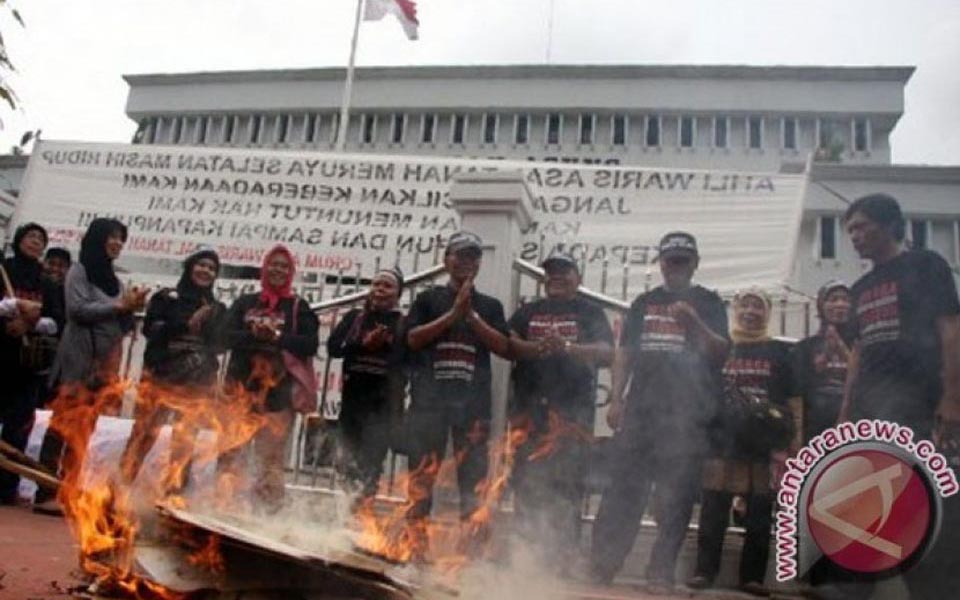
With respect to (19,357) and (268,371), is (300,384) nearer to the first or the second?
(268,371)

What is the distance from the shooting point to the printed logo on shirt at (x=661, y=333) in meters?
4.31

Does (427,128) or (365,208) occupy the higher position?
(427,128)

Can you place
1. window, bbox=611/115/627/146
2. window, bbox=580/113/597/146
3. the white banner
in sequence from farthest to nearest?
window, bbox=580/113/597/146 → window, bbox=611/115/627/146 → the white banner

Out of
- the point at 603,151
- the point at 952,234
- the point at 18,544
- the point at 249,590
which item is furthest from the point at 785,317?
the point at 603,151

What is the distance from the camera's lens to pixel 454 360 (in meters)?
4.48

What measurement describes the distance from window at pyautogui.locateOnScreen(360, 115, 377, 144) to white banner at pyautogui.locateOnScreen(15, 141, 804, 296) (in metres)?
23.2

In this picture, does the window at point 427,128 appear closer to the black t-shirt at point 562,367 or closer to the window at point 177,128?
the window at point 177,128

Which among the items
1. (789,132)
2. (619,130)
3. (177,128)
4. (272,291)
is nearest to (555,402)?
(272,291)

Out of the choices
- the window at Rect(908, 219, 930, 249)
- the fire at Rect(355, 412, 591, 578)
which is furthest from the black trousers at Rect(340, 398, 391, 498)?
the window at Rect(908, 219, 930, 249)

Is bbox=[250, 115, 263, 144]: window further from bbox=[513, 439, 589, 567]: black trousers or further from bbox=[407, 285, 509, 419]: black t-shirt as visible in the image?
bbox=[513, 439, 589, 567]: black trousers

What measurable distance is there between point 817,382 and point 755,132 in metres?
25.4

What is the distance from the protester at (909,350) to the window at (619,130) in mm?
26191

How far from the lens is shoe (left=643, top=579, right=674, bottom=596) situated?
3.87 m

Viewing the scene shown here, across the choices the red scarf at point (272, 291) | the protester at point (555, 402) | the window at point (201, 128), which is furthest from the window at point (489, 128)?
the protester at point (555, 402)
